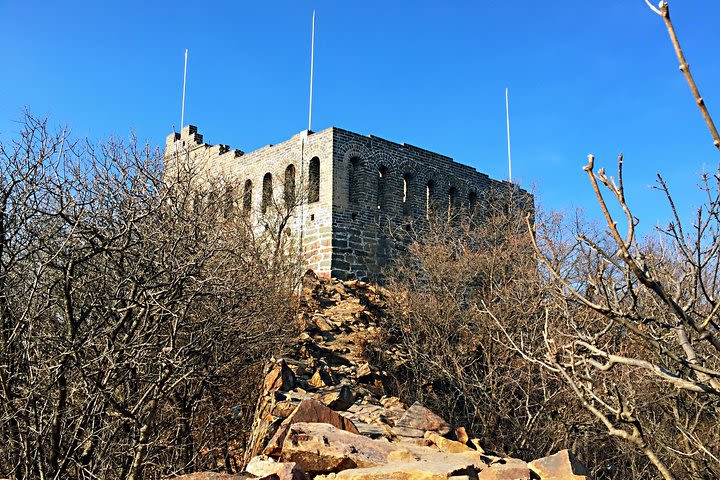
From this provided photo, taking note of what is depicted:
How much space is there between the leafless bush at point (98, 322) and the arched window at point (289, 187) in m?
10.5

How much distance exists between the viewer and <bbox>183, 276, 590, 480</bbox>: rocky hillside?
6887mm

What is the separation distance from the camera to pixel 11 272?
8.28 metres

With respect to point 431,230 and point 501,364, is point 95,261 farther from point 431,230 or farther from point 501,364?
point 431,230

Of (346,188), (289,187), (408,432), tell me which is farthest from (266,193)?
(408,432)

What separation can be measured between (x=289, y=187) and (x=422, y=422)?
1362 centimetres

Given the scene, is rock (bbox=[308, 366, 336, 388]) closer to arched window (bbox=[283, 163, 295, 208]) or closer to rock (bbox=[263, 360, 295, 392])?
rock (bbox=[263, 360, 295, 392])

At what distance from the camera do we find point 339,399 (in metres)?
10.3

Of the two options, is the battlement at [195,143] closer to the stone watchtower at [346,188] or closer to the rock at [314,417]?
the stone watchtower at [346,188]

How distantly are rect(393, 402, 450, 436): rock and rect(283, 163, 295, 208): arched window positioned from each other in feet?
42.0

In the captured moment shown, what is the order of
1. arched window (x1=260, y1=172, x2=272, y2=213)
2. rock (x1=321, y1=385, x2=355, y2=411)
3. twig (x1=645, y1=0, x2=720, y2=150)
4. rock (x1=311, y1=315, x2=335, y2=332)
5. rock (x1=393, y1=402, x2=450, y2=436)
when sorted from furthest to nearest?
1. arched window (x1=260, y1=172, x2=272, y2=213)
2. rock (x1=311, y1=315, x2=335, y2=332)
3. rock (x1=321, y1=385, x2=355, y2=411)
4. rock (x1=393, y1=402, x2=450, y2=436)
5. twig (x1=645, y1=0, x2=720, y2=150)

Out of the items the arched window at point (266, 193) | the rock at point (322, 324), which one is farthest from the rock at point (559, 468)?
the arched window at point (266, 193)

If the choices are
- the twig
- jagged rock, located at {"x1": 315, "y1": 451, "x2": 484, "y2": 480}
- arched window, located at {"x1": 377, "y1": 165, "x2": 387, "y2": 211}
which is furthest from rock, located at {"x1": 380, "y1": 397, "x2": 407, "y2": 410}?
arched window, located at {"x1": 377, "y1": 165, "x2": 387, "y2": 211}

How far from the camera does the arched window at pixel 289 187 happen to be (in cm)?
2161

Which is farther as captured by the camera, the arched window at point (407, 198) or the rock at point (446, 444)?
the arched window at point (407, 198)
